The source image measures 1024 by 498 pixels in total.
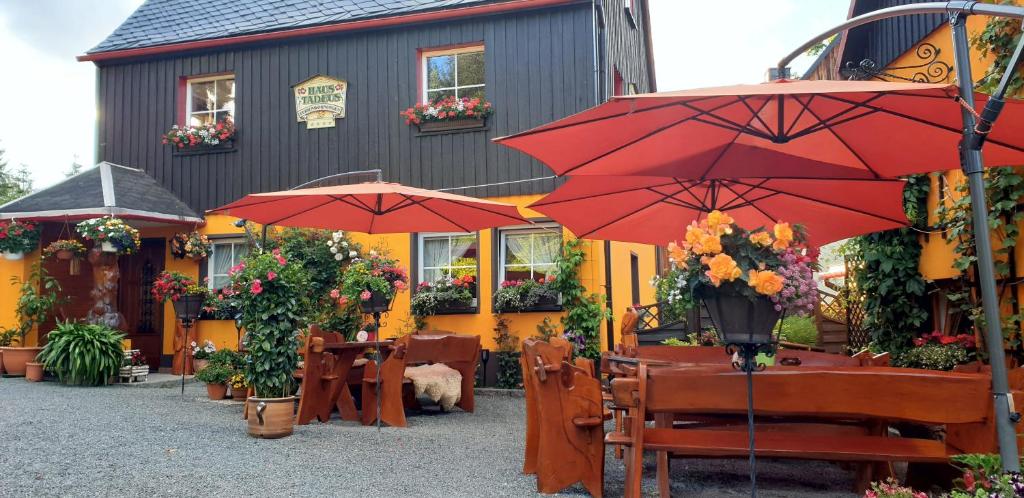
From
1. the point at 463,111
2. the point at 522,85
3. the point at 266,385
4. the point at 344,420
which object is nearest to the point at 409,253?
the point at 463,111

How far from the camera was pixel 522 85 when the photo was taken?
32.2ft

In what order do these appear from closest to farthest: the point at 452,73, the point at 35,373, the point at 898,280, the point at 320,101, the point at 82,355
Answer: the point at 898,280 → the point at 82,355 → the point at 35,373 → the point at 452,73 → the point at 320,101

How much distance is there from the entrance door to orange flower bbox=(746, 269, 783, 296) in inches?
414

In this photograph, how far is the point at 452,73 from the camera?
408 inches

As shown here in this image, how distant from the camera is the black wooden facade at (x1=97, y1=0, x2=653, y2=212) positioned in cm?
973

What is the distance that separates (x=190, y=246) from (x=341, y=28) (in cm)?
375

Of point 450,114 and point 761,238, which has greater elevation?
point 450,114

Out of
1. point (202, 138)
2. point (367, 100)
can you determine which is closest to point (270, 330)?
point (367, 100)

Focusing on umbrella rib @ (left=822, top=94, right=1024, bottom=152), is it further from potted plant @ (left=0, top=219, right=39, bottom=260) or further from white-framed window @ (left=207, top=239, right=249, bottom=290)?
potted plant @ (left=0, top=219, right=39, bottom=260)

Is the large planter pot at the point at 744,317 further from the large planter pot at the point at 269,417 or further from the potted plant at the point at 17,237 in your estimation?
the potted plant at the point at 17,237

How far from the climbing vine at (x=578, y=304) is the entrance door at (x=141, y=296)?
6.41m

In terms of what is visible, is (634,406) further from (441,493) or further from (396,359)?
(396,359)

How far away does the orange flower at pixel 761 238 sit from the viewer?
309 cm

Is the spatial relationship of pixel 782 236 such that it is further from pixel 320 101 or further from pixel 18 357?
pixel 18 357
